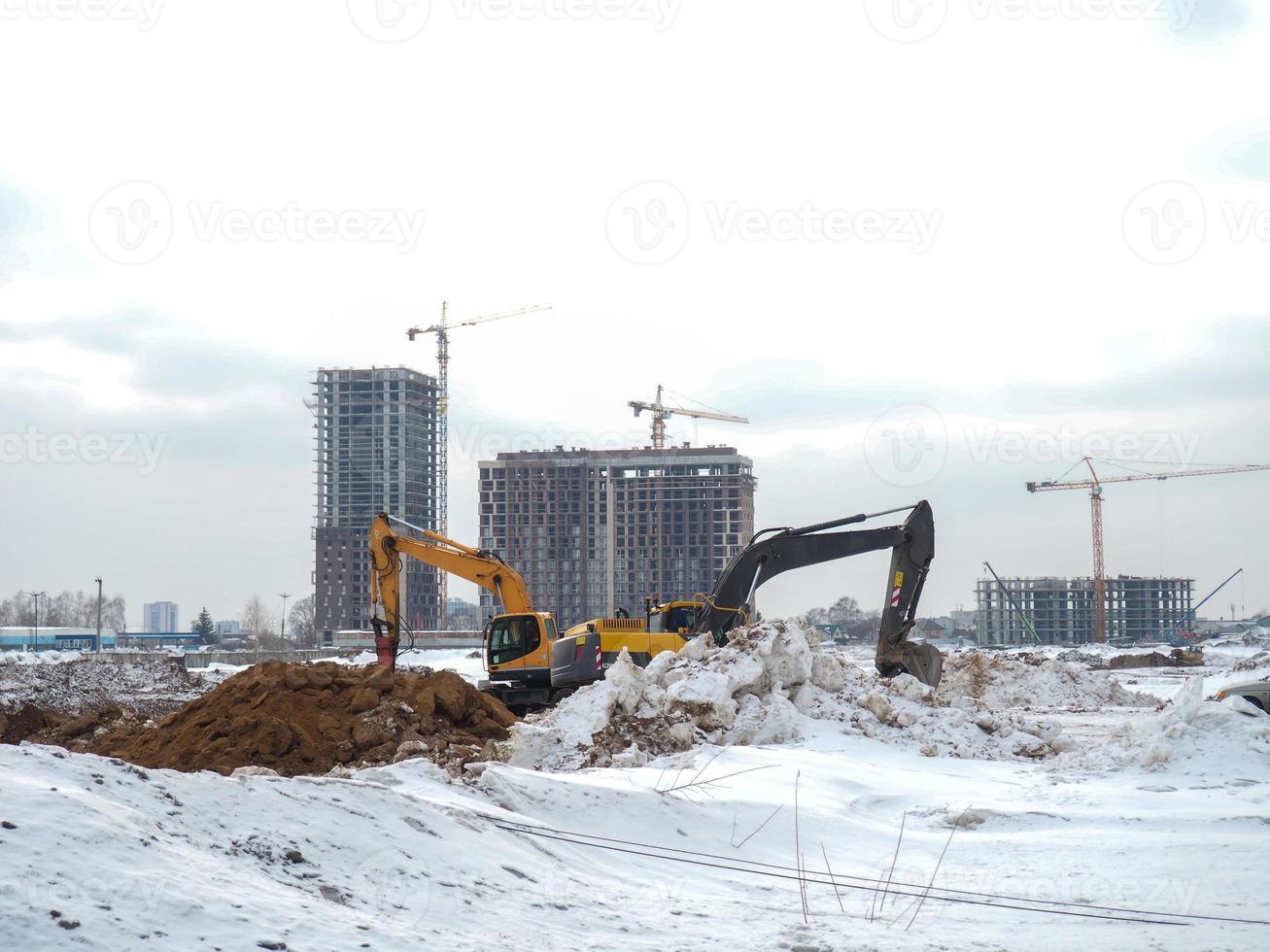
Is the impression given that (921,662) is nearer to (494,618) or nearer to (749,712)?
(749,712)

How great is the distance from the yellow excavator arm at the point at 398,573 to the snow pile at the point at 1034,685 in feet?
37.4

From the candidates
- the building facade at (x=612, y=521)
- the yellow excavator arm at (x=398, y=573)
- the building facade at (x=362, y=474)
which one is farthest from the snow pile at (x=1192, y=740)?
the building facade at (x=362, y=474)

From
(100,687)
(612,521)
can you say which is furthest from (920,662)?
(612,521)

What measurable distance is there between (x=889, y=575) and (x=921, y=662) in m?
1.95

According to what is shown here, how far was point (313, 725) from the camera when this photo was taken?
16.2 metres

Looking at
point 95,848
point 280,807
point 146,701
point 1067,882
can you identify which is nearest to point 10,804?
point 95,848

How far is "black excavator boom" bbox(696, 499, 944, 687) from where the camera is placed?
20766 millimetres

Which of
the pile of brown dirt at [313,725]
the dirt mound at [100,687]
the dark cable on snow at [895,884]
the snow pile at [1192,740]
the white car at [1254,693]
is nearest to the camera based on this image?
the dark cable on snow at [895,884]

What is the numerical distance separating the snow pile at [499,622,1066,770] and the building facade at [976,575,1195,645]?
520 ft

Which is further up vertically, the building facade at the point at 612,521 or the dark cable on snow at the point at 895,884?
the building facade at the point at 612,521

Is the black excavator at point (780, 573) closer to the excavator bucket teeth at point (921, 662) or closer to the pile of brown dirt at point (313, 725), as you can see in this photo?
the excavator bucket teeth at point (921, 662)

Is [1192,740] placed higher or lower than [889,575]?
lower

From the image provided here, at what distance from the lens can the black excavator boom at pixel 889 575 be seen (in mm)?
20766

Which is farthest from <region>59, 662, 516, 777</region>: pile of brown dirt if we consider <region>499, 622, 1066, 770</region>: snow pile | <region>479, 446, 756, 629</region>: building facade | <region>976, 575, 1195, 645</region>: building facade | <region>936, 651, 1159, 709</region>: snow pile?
<region>976, 575, 1195, 645</region>: building facade
